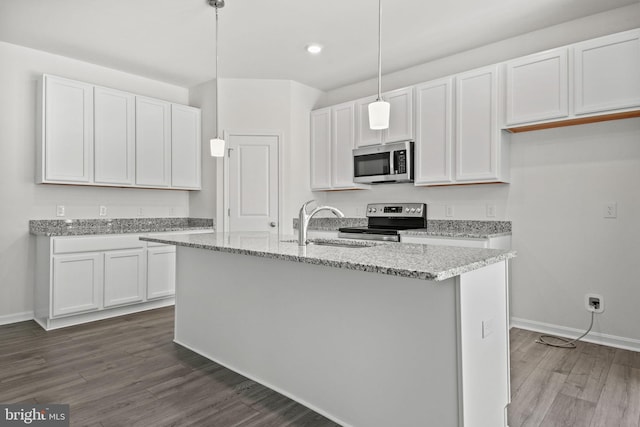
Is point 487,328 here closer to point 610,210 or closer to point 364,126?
point 610,210

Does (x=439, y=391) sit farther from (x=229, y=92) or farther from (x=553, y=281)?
(x=229, y=92)

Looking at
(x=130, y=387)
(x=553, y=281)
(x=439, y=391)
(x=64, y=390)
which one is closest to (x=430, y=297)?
(x=439, y=391)

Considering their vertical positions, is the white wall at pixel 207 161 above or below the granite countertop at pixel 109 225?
above

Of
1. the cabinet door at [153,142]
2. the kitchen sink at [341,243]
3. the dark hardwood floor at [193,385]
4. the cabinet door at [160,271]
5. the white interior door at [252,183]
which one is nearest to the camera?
the dark hardwood floor at [193,385]

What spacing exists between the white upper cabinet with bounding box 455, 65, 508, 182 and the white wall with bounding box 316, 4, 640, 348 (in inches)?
11.7

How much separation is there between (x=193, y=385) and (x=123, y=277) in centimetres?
202

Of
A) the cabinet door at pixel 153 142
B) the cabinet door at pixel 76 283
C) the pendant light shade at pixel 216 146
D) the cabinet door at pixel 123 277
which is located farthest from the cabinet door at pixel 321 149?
the cabinet door at pixel 76 283

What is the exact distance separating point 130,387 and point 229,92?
11.4 feet

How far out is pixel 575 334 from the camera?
10.5 ft

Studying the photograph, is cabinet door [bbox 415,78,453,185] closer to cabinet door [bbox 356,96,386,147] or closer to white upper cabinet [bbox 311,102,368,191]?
cabinet door [bbox 356,96,386,147]

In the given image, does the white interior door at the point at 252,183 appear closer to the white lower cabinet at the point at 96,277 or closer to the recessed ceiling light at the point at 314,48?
the white lower cabinet at the point at 96,277

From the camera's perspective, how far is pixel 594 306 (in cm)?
313

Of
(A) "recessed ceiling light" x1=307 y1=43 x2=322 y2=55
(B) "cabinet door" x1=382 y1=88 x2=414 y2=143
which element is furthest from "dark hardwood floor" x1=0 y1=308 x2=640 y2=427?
(A) "recessed ceiling light" x1=307 y1=43 x2=322 y2=55

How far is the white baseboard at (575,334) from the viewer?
2.96m
